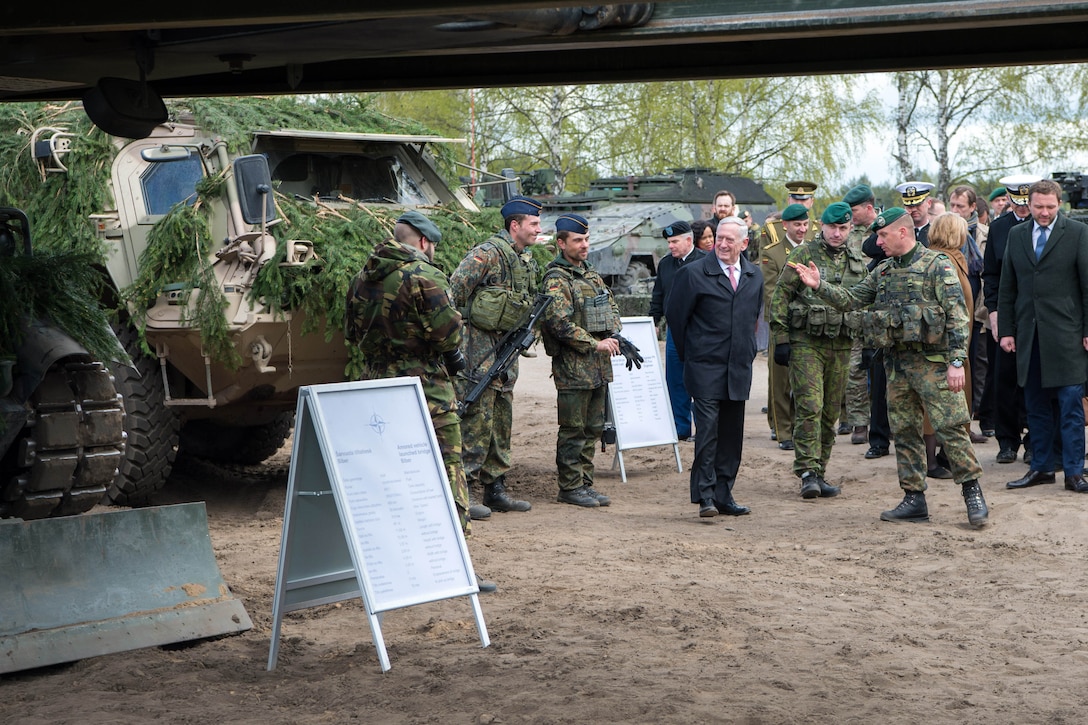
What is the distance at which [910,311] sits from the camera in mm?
8047

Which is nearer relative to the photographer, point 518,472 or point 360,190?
point 360,190

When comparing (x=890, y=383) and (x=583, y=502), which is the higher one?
(x=890, y=383)

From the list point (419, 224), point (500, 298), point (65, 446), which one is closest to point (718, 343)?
point (500, 298)

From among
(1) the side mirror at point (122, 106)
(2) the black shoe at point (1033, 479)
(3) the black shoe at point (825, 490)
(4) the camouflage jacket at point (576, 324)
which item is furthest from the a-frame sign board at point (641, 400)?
(1) the side mirror at point (122, 106)

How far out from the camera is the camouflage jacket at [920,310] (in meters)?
8.04

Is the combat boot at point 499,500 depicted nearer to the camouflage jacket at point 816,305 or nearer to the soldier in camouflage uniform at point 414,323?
the camouflage jacket at point 816,305

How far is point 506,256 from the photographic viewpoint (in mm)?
8648

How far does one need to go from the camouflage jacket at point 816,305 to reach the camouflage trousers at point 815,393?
3.4 inches

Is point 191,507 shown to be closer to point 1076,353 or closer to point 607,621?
point 607,621

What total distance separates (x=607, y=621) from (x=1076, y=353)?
4.59m

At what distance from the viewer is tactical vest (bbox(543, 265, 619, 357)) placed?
8867 mm

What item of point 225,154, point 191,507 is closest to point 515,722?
point 191,507

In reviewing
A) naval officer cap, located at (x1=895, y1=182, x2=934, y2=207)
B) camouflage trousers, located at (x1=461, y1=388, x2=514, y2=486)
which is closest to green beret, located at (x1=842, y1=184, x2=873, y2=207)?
naval officer cap, located at (x1=895, y1=182, x2=934, y2=207)

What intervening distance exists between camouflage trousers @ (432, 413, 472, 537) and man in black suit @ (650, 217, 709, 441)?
4.80m
